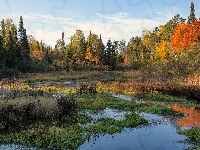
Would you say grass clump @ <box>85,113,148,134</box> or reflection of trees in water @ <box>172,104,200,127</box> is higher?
grass clump @ <box>85,113,148,134</box>

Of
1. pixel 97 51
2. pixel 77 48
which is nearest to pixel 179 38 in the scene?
pixel 97 51

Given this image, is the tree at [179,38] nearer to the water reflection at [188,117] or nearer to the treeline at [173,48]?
the treeline at [173,48]

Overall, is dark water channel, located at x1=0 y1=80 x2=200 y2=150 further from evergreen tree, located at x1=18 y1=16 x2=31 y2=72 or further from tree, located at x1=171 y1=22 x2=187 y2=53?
evergreen tree, located at x1=18 y1=16 x2=31 y2=72

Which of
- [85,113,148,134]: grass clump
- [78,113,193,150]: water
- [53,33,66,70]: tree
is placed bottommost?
[78,113,193,150]: water

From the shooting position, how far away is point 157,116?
16.4 m

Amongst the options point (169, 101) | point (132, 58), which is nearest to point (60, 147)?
point (169, 101)

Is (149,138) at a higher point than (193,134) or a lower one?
lower

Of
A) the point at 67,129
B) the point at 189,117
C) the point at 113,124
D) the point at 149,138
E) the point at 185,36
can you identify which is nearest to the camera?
the point at 149,138

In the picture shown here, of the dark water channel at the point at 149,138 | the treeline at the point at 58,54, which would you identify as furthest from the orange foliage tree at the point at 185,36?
the dark water channel at the point at 149,138

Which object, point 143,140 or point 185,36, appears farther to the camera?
point 185,36

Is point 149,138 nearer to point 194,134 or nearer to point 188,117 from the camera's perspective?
point 194,134

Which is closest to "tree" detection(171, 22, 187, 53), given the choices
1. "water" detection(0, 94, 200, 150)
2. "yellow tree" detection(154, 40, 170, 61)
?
"yellow tree" detection(154, 40, 170, 61)

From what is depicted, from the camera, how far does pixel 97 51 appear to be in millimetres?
73938

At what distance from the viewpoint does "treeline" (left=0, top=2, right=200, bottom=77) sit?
48.8 m
